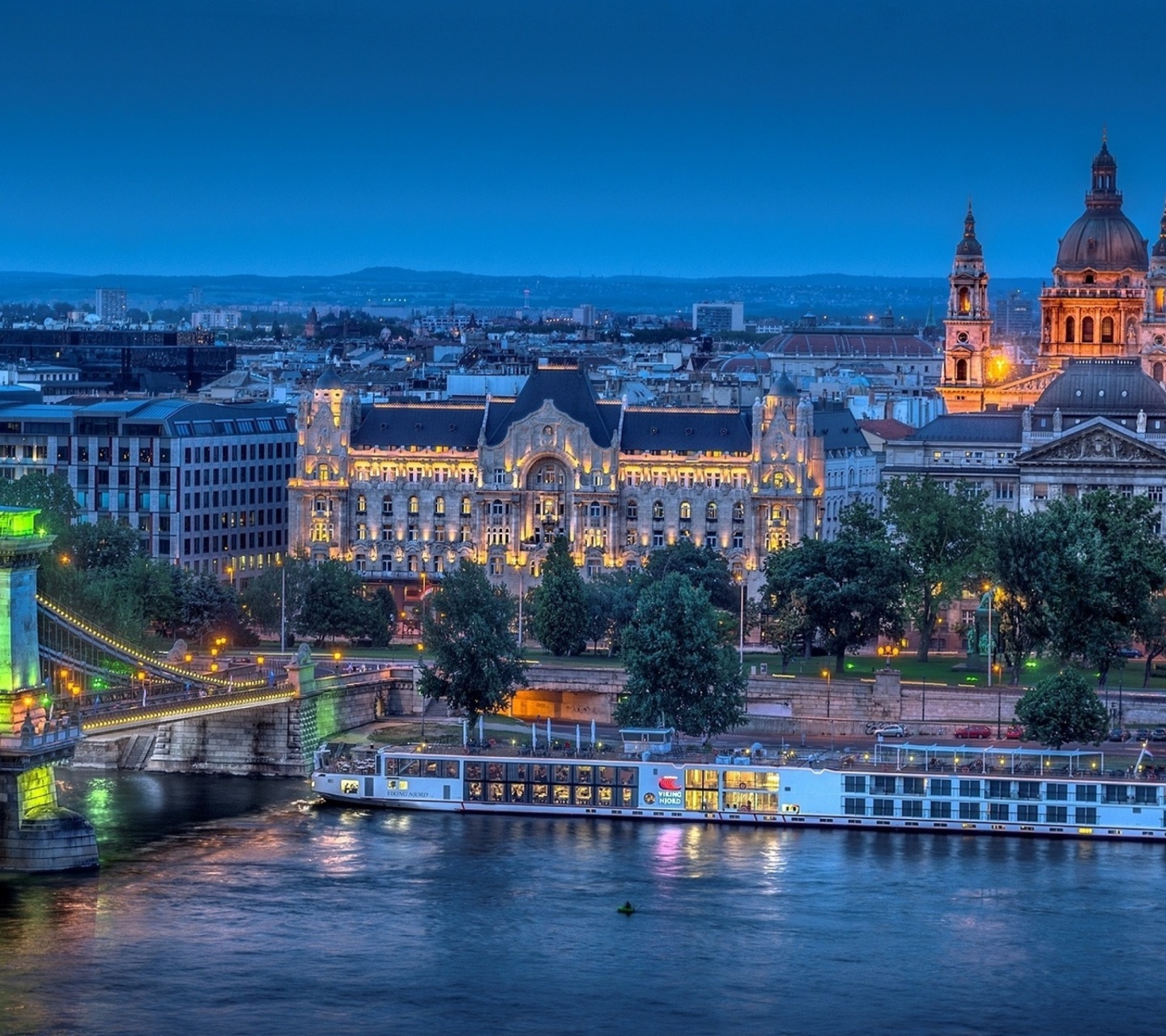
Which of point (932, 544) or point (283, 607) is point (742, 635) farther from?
point (283, 607)

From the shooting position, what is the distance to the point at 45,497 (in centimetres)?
15075

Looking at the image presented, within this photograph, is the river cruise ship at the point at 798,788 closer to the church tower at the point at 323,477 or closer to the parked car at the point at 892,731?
the parked car at the point at 892,731

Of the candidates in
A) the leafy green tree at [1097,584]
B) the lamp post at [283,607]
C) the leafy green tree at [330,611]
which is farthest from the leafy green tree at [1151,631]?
the lamp post at [283,607]

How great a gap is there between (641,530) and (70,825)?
6692 cm

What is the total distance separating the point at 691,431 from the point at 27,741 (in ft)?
228

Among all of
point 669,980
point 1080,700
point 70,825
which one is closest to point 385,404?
point 1080,700

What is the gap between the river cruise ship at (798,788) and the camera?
110 m

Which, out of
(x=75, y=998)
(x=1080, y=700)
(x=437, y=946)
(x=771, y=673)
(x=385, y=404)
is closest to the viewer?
(x=75, y=998)

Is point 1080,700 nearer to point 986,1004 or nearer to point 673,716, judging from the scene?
point 673,716

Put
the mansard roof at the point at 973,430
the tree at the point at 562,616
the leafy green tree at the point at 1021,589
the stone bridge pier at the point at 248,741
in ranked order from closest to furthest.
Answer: the stone bridge pier at the point at 248,741 < the leafy green tree at the point at 1021,589 < the tree at the point at 562,616 < the mansard roof at the point at 973,430

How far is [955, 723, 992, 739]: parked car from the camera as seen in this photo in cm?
12194

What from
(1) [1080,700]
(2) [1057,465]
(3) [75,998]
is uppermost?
(2) [1057,465]

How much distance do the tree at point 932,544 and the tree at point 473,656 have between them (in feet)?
63.3

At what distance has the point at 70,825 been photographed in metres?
99.1
